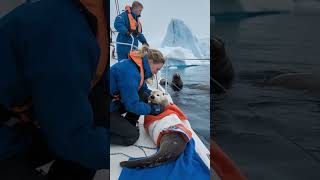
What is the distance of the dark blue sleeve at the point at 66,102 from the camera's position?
82cm

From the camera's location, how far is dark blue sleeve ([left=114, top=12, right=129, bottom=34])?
0.88m

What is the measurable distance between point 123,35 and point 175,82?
21 cm

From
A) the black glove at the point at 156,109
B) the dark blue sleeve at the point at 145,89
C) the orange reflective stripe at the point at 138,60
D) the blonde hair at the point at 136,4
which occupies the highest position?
the blonde hair at the point at 136,4

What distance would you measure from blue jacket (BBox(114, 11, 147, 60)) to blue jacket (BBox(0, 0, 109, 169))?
0.07 meters

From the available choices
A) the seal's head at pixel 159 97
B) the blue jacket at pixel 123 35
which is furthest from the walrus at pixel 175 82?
the blue jacket at pixel 123 35

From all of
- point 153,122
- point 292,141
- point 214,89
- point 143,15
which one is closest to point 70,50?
point 143,15

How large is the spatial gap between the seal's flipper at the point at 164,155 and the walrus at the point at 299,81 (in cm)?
36

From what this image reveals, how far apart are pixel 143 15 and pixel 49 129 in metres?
0.43

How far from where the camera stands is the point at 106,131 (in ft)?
3.03

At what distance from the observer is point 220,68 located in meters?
0.93

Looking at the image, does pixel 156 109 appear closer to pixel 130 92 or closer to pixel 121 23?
pixel 130 92

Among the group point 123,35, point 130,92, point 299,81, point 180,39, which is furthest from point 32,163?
point 299,81

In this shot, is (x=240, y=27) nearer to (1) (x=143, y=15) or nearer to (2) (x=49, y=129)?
(1) (x=143, y=15)

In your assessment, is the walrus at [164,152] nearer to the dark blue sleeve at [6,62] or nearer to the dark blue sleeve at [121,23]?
the dark blue sleeve at [121,23]
